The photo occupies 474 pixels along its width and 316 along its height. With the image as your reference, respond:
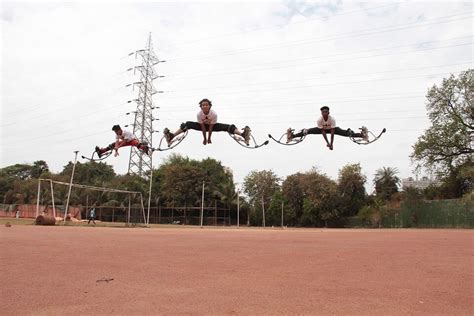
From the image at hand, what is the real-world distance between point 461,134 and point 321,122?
43.2 meters

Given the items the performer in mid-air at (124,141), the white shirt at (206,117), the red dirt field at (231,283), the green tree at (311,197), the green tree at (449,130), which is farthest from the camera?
the green tree at (311,197)

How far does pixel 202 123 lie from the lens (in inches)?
547

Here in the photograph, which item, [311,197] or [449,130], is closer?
[449,130]

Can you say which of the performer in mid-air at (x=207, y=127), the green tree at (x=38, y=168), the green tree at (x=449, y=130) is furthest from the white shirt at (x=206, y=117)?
the green tree at (x=38, y=168)

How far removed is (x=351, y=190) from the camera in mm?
80188

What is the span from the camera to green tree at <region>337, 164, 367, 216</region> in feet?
258

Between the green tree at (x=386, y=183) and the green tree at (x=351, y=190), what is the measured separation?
11.4 feet

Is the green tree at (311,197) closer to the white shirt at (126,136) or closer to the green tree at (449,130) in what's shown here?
the green tree at (449,130)

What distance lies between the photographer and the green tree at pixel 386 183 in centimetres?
8088

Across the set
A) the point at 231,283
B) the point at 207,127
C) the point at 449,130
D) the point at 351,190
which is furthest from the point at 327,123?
the point at 351,190

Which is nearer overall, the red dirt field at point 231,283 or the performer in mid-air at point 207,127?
the red dirt field at point 231,283

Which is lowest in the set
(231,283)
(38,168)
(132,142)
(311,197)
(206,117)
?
(231,283)

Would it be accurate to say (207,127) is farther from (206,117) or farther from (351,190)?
(351,190)

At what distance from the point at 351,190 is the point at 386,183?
7.51m
